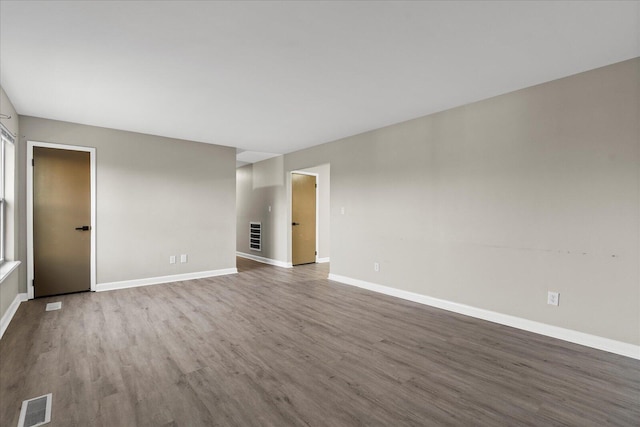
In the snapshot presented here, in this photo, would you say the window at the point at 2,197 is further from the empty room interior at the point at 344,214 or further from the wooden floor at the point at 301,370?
the wooden floor at the point at 301,370

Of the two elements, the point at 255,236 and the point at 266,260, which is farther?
the point at 255,236

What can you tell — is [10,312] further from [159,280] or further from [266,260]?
[266,260]

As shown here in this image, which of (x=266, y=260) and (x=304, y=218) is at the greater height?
(x=304, y=218)

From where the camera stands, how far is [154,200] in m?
5.07

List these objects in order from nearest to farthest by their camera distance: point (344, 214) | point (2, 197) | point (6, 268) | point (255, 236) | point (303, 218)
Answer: point (6, 268), point (2, 197), point (344, 214), point (303, 218), point (255, 236)

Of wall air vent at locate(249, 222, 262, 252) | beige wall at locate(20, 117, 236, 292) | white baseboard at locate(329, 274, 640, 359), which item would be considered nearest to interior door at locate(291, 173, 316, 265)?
wall air vent at locate(249, 222, 262, 252)

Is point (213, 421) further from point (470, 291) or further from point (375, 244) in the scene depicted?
point (375, 244)

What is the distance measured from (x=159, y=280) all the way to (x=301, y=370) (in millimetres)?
3724

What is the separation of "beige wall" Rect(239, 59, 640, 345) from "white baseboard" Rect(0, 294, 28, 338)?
14.3 feet

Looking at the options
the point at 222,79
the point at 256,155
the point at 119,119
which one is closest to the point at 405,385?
the point at 222,79

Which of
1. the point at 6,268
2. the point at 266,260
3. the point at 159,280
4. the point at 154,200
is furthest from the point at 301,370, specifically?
the point at 266,260

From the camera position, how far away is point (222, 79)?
9.64ft

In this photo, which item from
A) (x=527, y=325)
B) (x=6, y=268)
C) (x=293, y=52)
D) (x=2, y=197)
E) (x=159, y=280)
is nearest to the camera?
(x=293, y=52)

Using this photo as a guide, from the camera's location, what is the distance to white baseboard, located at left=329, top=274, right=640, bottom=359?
2.57 metres
